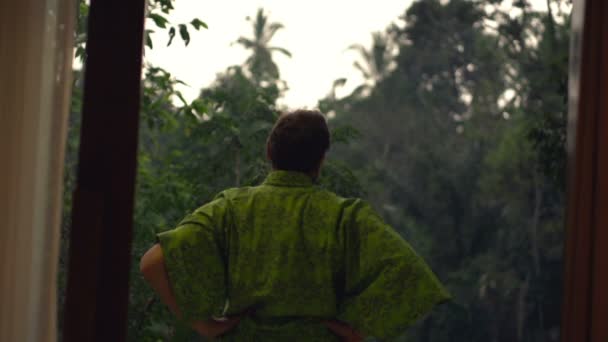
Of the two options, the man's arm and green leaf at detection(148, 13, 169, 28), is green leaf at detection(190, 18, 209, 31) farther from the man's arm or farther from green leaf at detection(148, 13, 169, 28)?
the man's arm

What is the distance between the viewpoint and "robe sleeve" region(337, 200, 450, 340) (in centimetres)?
150

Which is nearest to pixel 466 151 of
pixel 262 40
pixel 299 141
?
pixel 262 40

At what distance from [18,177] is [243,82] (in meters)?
2.58

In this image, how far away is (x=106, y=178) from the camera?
138cm

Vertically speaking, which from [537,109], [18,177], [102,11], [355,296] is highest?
[537,109]

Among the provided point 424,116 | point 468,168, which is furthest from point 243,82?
point 424,116

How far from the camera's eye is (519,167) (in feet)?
47.8

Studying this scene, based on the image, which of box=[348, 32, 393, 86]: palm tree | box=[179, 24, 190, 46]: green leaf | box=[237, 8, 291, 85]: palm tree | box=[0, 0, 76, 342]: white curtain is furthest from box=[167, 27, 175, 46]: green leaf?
box=[348, 32, 393, 86]: palm tree

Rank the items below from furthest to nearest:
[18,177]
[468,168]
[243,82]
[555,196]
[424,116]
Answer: [424,116] < [468,168] < [555,196] < [243,82] < [18,177]

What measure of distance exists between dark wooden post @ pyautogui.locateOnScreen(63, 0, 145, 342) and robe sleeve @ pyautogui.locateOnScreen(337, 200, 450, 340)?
1.53ft

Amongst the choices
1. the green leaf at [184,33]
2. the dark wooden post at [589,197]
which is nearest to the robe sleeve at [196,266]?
the dark wooden post at [589,197]

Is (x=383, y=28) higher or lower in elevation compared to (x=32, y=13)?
higher

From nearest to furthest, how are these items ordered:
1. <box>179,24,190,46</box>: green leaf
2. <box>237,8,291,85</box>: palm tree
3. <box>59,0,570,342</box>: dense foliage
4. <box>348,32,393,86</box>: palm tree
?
<box>179,24,190,46</box>: green leaf
<box>59,0,570,342</box>: dense foliage
<box>237,8,291,85</box>: palm tree
<box>348,32,393,86</box>: palm tree

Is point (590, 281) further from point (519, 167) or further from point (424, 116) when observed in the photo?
point (424, 116)
